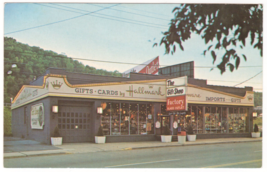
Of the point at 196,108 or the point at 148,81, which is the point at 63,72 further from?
the point at 196,108

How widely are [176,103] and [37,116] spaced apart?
11.3m

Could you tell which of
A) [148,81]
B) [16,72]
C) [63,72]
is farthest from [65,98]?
[148,81]

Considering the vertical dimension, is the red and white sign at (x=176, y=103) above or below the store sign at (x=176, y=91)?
below

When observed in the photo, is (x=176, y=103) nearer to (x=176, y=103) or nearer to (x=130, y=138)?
(x=176, y=103)

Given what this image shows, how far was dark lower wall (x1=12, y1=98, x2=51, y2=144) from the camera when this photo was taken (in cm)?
2164

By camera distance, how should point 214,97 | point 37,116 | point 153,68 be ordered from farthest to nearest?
point 153,68 < point 214,97 < point 37,116

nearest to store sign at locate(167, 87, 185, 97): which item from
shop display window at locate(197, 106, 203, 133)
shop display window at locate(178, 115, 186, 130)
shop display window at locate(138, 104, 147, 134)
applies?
shop display window at locate(138, 104, 147, 134)

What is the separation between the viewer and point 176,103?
80.0 ft

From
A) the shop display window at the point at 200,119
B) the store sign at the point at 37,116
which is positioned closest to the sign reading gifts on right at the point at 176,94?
the shop display window at the point at 200,119

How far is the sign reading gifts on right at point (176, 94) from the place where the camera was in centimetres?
2331

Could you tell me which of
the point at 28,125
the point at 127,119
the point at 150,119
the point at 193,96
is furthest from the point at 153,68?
the point at 28,125

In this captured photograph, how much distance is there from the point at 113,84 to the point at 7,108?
13515 mm

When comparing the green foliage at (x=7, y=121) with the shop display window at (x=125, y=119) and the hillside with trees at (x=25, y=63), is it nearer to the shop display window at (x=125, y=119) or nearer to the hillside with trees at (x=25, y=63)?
the hillside with trees at (x=25, y=63)

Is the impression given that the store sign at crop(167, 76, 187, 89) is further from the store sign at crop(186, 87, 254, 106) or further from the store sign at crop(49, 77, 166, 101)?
the store sign at crop(186, 87, 254, 106)
